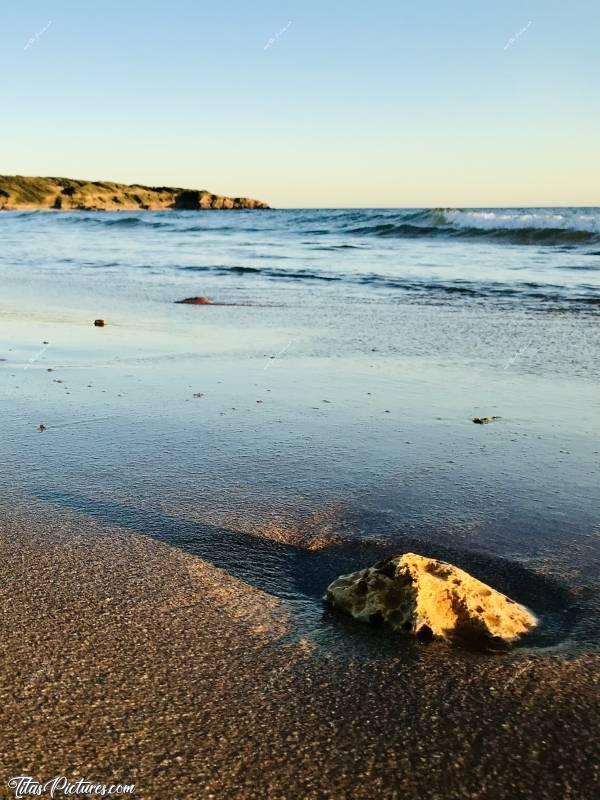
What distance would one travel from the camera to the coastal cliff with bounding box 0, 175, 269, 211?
94.1 metres

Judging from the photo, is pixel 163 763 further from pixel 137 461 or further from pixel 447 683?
pixel 137 461

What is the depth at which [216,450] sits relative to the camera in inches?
163

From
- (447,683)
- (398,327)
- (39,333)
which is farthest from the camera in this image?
(398,327)

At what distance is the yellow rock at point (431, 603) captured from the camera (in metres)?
2.46

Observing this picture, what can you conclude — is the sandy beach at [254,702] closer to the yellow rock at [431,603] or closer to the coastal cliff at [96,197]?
the yellow rock at [431,603]

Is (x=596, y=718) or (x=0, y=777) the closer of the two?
(x=0, y=777)

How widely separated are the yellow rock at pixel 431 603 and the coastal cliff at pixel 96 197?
94.5 m

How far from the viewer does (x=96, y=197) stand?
101 m

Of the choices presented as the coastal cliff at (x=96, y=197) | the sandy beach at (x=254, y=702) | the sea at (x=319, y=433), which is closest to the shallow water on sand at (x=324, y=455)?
the sea at (x=319, y=433)

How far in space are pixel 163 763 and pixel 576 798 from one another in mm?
924

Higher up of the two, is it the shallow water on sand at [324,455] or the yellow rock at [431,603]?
the yellow rock at [431,603]

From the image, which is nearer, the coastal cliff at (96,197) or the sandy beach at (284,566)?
the sandy beach at (284,566)

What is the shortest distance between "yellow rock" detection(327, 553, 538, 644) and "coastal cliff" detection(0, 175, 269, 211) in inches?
3722

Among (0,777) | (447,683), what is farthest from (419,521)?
(0,777)
